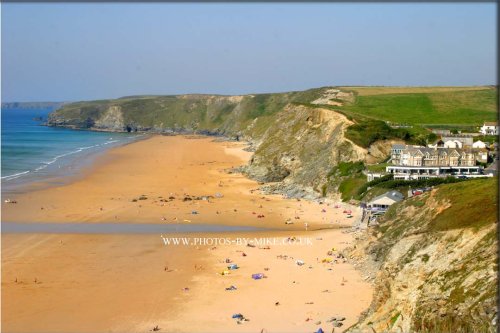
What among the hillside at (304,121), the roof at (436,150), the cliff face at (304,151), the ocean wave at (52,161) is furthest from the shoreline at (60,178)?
the roof at (436,150)

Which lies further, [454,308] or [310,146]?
[310,146]

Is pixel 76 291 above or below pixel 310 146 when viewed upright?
below

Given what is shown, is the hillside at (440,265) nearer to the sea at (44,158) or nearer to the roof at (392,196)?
the roof at (392,196)

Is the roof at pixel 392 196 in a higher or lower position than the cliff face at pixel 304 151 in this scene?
lower

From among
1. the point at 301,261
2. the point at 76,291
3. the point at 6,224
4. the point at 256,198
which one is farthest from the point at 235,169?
the point at 76,291

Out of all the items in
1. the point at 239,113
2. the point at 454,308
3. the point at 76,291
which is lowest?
the point at 76,291

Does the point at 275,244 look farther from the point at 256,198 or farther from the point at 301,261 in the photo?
the point at 256,198

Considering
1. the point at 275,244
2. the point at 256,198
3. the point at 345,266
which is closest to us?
the point at 345,266

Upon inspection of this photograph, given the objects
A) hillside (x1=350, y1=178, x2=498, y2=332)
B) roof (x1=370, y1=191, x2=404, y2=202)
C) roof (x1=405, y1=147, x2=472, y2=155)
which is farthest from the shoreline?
hillside (x1=350, y1=178, x2=498, y2=332)
